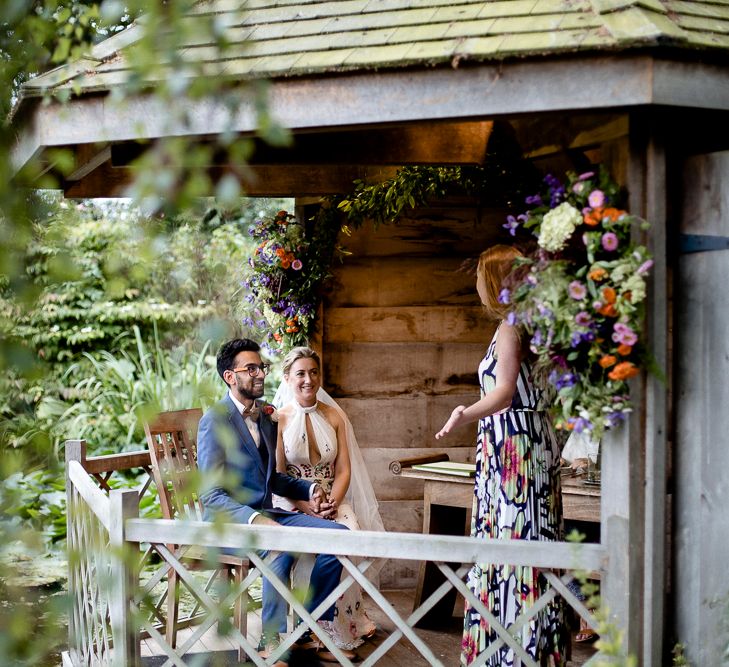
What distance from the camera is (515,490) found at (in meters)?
4.06

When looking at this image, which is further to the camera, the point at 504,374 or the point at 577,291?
the point at 504,374

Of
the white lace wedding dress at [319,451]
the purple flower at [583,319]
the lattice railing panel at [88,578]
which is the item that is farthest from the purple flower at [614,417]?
the white lace wedding dress at [319,451]

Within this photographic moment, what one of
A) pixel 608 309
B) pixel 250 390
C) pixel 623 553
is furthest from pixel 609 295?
pixel 250 390

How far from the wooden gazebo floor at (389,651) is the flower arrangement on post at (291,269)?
186cm

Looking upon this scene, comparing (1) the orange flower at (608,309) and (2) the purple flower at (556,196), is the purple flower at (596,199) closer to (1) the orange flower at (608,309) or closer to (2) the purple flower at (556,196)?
(2) the purple flower at (556,196)

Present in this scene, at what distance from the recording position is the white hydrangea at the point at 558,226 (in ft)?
10.4

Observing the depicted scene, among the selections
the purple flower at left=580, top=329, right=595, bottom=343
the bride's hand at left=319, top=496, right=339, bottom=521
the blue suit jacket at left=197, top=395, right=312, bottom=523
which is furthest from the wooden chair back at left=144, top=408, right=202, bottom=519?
the purple flower at left=580, top=329, right=595, bottom=343

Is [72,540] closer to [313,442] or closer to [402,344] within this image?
[313,442]

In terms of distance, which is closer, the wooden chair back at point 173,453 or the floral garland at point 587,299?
the floral garland at point 587,299

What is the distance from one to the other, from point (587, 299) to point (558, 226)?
0.27 meters

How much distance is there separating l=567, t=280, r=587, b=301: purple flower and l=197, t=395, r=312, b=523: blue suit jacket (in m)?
1.87

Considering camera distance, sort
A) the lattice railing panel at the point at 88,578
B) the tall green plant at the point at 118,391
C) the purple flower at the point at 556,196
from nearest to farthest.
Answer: the purple flower at the point at 556,196
the lattice railing panel at the point at 88,578
the tall green plant at the point at 118,391

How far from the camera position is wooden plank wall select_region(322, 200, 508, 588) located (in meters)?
6.09

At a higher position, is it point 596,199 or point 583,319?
point 596,199
